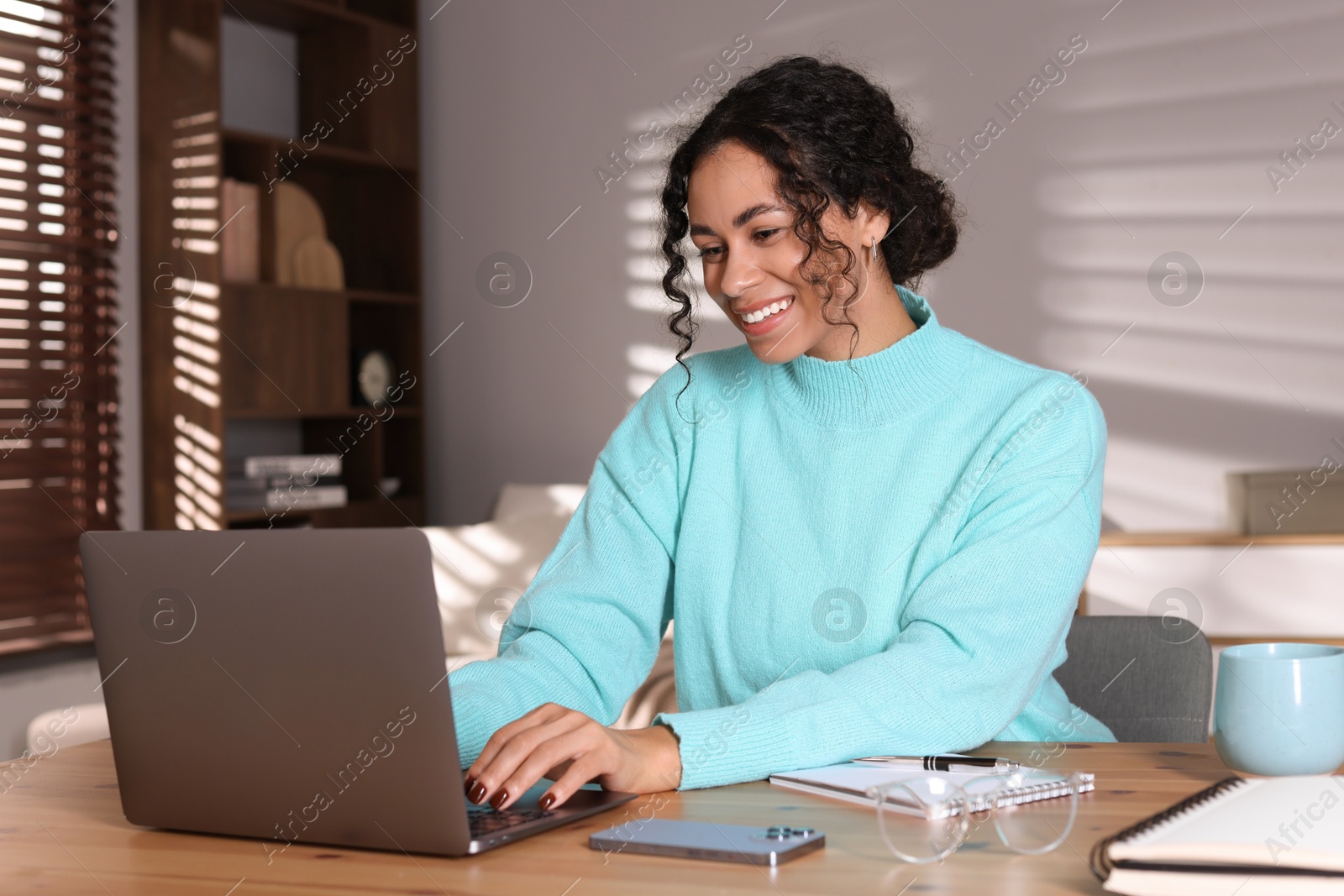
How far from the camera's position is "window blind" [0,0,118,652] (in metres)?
3.25

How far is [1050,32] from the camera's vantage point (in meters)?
3.59

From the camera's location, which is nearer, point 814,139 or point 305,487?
point 814,139

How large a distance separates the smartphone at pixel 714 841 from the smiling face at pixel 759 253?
2.33 ft

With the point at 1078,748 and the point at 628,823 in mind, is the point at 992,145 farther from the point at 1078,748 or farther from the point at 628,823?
the point at 628,823

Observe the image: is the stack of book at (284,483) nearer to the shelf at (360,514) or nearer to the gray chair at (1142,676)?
the shelf at (360,514)

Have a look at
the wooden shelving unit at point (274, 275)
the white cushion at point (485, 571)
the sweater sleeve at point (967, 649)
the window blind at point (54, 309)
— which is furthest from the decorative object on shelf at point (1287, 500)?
the window blind at point (54, 309)

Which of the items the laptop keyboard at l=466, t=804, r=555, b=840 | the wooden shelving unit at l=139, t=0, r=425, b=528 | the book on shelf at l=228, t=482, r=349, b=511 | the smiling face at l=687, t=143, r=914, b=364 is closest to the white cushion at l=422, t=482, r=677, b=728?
the book on shelf at l=228, t=482, r=349, b=511

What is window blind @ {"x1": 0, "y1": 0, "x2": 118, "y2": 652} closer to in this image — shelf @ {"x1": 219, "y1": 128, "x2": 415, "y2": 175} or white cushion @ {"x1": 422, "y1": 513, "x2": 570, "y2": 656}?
shelf @ {"x1": 219, "y1": 128, "x2": 415, "y2": 175}

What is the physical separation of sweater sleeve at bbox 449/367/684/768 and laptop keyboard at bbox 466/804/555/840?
23 centimetres

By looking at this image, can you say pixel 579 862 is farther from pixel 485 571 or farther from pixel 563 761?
pixel 485 571

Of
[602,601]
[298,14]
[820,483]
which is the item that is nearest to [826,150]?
[820,483]

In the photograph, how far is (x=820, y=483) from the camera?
59.6 inches

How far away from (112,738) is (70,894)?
0.18 m

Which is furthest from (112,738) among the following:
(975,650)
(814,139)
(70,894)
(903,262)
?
(903,262)
